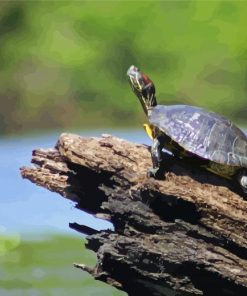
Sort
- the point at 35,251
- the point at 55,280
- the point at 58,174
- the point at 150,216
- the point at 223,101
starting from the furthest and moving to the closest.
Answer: the point at 223,101 < the point at 35,251 < the point at 55,280 < the point at 58,174 < the point at 150,216

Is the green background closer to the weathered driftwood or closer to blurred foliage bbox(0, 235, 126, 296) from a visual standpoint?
blurred foliage bbox(0, 235, 126, 296)

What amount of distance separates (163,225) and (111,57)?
3.84 feet

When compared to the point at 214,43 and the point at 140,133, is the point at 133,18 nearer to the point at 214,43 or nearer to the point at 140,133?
the point at 214,43

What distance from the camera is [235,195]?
4.40 ft

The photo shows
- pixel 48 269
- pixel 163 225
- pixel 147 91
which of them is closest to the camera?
pixel 163 225

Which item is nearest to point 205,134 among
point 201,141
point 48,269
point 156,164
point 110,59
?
point 201,141

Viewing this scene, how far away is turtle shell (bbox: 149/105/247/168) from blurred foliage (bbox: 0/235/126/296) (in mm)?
572

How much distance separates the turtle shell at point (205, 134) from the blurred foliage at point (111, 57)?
827mm

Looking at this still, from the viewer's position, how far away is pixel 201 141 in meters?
1.38

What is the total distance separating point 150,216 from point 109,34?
121cm

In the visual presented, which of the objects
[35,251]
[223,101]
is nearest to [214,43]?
[223,101]

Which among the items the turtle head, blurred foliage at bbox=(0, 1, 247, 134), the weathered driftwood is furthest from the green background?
the weathered driftwood

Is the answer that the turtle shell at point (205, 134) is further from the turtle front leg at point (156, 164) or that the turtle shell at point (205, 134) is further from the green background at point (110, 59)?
the green background at point (110, 59)

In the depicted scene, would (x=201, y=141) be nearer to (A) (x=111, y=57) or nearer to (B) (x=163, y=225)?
(B) (x=163, y=225)
